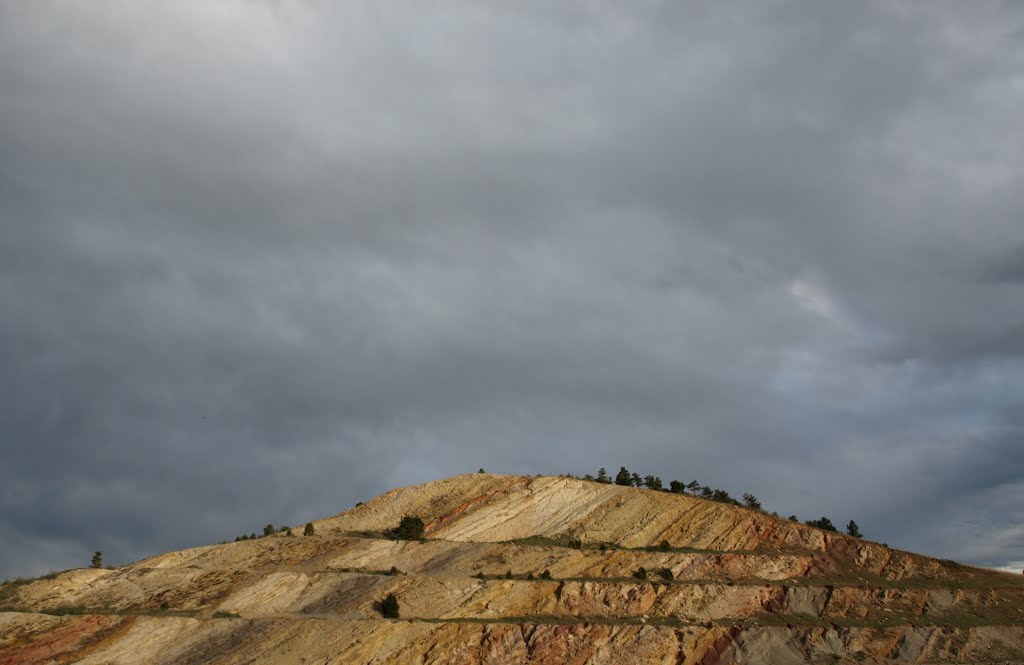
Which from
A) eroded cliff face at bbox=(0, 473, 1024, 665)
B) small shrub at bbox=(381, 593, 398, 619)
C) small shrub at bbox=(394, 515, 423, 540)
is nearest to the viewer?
eroded cliff face at bbox=(0, 473, 1024, 665)

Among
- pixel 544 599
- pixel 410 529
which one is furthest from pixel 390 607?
pixel 410 529

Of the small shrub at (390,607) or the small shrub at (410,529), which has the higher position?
the small shrub at (410,529)

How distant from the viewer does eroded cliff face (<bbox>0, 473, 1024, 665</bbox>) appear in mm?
44844

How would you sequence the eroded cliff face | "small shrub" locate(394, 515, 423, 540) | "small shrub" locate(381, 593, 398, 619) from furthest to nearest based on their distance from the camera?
1. "small shrub" locate(394, 515, 423, 540)
2. "small shrub" locate(381, 593, 398, 619)
3. the eroded cliff face

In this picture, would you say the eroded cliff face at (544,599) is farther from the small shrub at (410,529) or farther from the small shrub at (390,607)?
the small shrub at (410,529)

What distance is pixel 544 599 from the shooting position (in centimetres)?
4891

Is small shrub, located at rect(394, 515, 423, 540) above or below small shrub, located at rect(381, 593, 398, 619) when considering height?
above

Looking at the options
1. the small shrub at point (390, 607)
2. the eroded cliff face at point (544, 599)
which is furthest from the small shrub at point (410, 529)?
the small shrub at point (390, 607)

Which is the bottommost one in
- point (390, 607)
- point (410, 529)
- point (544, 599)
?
point (544, 599)

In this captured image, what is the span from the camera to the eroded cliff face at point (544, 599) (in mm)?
44844

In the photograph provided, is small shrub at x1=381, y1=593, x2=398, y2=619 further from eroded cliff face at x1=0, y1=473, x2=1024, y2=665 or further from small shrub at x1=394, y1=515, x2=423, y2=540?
small shrub at x1=394, y1=515, x2=423, y2=540

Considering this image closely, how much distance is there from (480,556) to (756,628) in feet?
64.6

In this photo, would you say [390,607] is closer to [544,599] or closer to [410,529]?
A: [544,599]

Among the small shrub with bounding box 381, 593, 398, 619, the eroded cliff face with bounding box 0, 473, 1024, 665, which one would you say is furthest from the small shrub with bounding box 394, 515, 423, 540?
the small shrub with bounding box 381, 593, 398, 619
